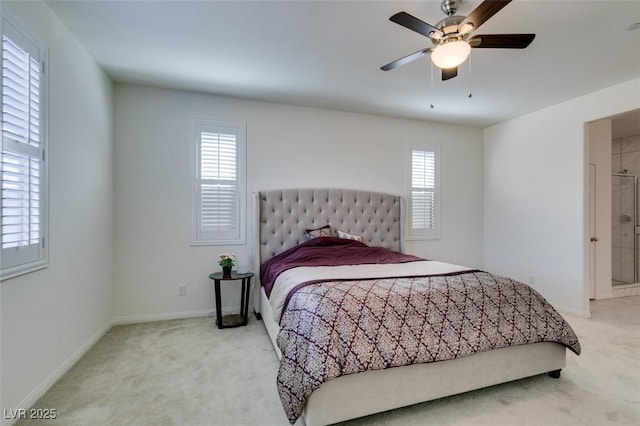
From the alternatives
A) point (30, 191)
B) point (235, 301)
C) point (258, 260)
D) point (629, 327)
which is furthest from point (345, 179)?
point (629, 327)

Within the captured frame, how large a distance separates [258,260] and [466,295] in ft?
7.76

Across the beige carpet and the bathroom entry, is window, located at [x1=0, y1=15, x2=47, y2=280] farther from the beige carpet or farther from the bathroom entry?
the bathroom entry

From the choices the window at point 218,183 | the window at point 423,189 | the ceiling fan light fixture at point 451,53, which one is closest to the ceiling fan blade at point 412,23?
the ceiling fan light fixture at point 451,53

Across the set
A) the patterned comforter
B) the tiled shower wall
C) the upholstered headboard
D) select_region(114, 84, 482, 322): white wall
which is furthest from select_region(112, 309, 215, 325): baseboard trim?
the tiled shower wall

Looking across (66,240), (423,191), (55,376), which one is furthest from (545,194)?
(55,376)

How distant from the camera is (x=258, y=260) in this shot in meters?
3.67

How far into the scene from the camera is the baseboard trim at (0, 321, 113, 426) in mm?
1866

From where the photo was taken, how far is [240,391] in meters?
2.12

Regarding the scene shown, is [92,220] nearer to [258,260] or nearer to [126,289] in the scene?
[126,289]

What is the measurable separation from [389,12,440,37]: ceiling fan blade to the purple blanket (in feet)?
6.76

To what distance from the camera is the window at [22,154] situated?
1.73 meters

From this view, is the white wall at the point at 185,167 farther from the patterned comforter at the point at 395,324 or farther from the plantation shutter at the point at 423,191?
the patterned comforter at the point at 395,324

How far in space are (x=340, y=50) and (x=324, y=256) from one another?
6.55 ft

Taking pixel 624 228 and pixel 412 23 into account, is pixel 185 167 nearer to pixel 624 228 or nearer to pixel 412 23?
pixel 412 23
